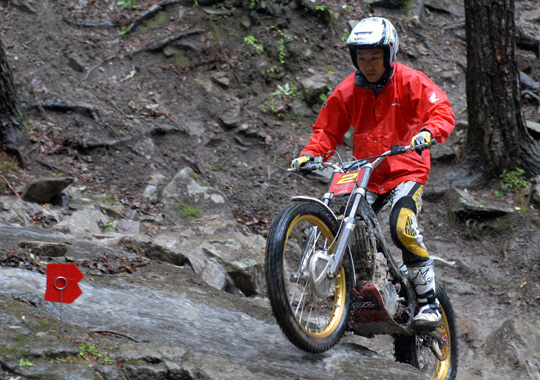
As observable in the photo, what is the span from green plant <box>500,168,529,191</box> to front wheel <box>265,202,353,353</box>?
502 cm

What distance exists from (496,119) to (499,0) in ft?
5.45

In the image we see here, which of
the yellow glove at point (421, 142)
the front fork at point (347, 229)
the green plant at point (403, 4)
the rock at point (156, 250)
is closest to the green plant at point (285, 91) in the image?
the green plant at point (403, 4)

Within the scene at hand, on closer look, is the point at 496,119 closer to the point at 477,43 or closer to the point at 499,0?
the point at 477,43

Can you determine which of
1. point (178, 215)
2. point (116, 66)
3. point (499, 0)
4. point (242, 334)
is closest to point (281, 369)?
point (242, 334)

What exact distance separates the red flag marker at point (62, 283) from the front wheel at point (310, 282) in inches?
48.4

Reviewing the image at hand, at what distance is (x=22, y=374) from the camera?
2.68 m

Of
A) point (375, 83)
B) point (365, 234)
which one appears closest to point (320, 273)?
point (365, 234)

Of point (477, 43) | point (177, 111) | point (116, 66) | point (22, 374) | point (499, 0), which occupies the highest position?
point (499, 0)

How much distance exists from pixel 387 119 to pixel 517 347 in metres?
3.00

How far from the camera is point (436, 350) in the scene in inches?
190

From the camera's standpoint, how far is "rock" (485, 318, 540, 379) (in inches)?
217

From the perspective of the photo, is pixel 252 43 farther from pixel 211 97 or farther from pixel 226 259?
pixel 226 259

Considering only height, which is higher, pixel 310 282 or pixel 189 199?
pixel 310 282

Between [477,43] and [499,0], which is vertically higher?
[499,0]
